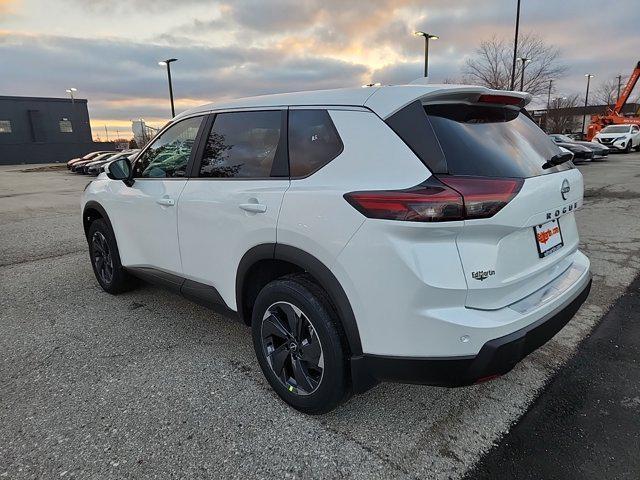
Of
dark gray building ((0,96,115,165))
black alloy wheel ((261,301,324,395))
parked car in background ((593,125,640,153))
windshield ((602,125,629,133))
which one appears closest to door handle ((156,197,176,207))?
black alloy wheel ((261,301,324,395))

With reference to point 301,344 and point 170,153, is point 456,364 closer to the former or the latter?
point 301,344

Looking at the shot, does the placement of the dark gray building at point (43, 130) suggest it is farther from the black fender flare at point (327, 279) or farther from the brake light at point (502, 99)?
the brake light at point (502, 99)

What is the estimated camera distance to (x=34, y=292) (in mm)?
4672

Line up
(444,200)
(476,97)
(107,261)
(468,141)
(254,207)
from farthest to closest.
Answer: (107,261) < (254,207) < (476,97) < (468,141) < (444,200)

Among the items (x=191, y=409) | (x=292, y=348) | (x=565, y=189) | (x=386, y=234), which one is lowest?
(x=191, y=409)

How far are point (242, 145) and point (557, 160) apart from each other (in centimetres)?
189

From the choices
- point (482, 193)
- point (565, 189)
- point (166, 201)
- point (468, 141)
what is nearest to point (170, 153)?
point (166, 201)

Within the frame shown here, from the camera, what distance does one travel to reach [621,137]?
28.7m

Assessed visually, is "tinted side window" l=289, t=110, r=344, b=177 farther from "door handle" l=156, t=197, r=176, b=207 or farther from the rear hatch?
"door handle" l=156, t=197, r=176, b=207

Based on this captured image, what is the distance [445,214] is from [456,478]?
1244mm

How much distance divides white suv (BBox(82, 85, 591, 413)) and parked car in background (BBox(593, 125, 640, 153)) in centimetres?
3203

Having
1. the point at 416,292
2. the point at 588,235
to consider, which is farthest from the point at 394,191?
the point at 588,235

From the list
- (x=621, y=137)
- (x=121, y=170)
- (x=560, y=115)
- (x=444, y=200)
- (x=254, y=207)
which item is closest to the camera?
(x=444, y=200)

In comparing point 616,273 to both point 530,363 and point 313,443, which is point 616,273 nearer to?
point 530,363
